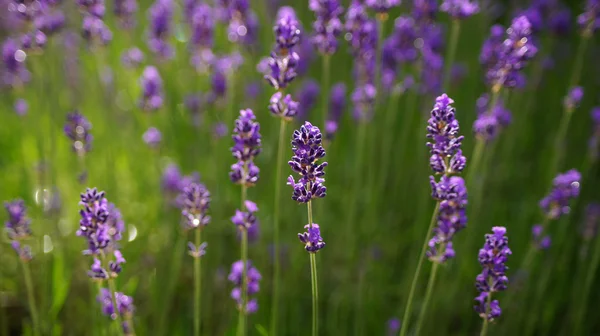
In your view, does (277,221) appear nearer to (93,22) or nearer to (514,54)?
(514,54)

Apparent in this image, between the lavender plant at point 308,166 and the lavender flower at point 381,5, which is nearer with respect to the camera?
the lavender plant at point 308,166

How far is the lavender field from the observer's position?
7.53 ft

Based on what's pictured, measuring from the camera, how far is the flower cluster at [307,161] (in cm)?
160

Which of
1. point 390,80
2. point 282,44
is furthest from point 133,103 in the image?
point 282,44

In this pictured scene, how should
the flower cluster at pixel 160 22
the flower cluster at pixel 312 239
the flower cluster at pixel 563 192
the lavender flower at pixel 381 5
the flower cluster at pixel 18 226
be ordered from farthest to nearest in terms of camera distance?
the flower cluster at pixel 160 22 → the lavender flower at pixel 381 5 → the flower cluster at pixel 563 192 → the flower cluster at pixel 18 226 → the flower cluster at pixel 312 239

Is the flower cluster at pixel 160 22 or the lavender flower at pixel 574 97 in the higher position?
the flower cluster at pixel 160 22

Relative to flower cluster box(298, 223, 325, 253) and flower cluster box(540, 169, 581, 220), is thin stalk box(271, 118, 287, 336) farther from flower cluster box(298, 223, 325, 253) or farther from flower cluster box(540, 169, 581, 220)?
flower cluster box(540, 169, 581, 220)

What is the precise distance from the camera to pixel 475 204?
3.04 metres

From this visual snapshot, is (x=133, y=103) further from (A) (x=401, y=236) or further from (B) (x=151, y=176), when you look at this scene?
(A) (x=401, y=236)

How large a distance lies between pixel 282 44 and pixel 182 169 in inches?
87.0

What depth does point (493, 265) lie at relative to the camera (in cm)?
180

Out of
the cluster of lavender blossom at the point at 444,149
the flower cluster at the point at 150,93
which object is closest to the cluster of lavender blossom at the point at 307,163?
the cluster of lavender blossom at the point at 444,149

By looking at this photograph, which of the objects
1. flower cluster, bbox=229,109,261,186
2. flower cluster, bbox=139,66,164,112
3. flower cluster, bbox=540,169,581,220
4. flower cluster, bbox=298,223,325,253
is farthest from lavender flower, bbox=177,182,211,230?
flower cluster, bbox=139,66,164,112

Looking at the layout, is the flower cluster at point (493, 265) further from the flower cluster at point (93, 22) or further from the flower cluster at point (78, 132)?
the flower cluster at point (93, 22)
